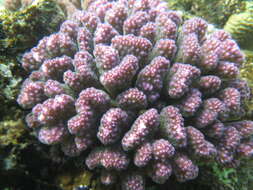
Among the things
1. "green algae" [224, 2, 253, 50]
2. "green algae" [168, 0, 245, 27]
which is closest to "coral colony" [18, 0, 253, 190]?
"green algae" [168, 0, 245, 27]

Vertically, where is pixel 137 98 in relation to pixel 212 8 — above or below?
below

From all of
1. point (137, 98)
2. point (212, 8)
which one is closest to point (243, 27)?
point (212, 8)

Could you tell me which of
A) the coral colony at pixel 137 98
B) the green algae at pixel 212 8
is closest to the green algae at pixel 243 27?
the green algae at pixel 212 8

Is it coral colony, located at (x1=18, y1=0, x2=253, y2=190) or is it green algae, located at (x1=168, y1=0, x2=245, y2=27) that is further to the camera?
→ green algae, located at (x1=168, y1=0, x2=245, y2=27)

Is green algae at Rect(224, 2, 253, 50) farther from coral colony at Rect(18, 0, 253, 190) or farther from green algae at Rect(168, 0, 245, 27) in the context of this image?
coral colony at Rect(18, 0, 253, 190)

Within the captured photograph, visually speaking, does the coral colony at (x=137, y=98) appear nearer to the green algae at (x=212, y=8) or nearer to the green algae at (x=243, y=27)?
the green algae at (x=212, y=8)

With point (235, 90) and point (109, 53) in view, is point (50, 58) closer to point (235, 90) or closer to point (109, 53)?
point (109, 53)

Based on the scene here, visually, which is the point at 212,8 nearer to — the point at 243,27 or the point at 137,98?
the point at 243,27

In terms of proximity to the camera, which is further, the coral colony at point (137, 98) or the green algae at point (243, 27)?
the green algae at point (243, 27)
